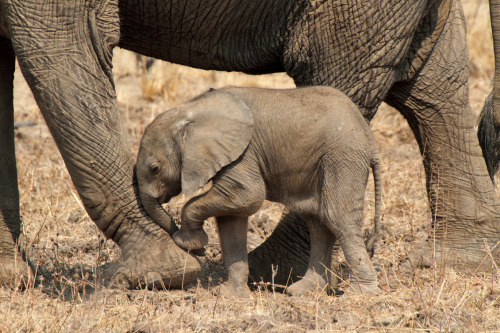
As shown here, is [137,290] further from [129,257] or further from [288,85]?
[288,85]

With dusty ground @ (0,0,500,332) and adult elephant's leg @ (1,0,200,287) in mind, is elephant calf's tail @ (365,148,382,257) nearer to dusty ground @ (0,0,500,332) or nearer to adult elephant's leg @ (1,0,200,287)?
dusty ground @ (0,0,500,332)

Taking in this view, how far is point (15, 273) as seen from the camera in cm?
407

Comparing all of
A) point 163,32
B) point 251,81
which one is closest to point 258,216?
point 163,32

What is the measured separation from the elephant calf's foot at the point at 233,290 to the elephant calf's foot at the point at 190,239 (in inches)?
9.3

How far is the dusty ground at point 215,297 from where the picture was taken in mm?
3377

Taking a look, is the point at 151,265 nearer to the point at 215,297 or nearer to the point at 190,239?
the point at 190,239

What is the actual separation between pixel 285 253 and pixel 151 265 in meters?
0.89

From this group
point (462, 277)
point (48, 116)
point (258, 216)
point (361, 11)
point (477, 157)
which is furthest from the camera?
point (258, 216)

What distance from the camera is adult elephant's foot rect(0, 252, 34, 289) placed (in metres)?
4.07

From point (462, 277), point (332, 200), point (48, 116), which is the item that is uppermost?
point (48, 116)

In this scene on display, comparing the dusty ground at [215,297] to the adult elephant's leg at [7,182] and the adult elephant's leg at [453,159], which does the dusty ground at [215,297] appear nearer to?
the adult elephant's leg at [7,182]

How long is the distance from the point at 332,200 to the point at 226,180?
497 mm

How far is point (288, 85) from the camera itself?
9.41 metres

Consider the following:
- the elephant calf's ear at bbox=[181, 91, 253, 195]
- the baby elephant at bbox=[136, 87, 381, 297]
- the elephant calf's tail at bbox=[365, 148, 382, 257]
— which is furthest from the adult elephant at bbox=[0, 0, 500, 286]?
the elephant calf's tail at bbox=[365, 148, 382, 257]
